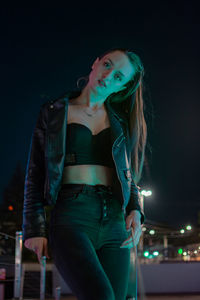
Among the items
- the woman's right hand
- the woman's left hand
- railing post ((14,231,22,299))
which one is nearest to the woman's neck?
the woman's left hand

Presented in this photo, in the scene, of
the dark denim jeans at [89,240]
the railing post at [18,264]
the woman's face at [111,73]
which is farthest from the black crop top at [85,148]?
the railing post at [18,264]

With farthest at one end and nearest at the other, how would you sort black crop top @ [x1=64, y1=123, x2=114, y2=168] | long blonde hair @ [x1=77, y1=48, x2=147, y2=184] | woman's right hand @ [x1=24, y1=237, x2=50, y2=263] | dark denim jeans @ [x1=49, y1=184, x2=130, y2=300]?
long blonde hair @ [x1=77, y1=48, x2=147, y2=184] < black crop top @ [x1=64, y1=123, x2=114, y2=168] < woman's right hand @ [x1=24, y1=237, x2=50, y2=263] < dark denim jeans @ [x1=49, y1=184, x2=130, y2=300]

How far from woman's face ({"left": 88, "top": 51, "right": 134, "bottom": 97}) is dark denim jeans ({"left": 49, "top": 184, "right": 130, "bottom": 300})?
0.49m

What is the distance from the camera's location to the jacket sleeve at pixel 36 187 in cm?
147

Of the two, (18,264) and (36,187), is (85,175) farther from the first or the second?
(18,264)

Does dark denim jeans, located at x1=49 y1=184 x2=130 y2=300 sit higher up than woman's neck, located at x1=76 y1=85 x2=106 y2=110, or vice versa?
woman's neck, located at x1=76 y1=85 x2=106 y2=110

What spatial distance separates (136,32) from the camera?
38.1 meters

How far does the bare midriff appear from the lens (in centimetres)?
152

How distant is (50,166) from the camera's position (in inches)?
59.4

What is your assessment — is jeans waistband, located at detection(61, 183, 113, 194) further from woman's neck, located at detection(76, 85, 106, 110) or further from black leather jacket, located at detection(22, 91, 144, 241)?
woman's neck, located at detection(76, 85, 106, 110)

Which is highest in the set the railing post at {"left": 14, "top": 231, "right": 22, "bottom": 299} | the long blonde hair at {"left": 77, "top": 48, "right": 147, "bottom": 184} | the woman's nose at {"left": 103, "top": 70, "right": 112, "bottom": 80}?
the woman's nose at {"left": 103, "top": 70, "right": 112, "bottom": 80}

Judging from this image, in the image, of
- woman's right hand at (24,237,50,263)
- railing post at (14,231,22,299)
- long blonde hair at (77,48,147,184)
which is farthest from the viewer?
railing post at (14,231,22,299)

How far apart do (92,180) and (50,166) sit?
18 cm

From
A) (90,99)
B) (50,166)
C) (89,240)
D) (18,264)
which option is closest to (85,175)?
(50,166)
